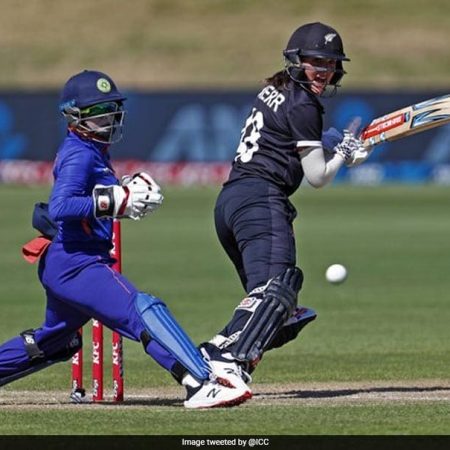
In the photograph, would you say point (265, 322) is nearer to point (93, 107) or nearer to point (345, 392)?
point (345, 392)

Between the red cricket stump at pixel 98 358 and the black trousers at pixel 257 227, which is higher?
the black trousers at pixel 257 227

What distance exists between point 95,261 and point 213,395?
101 centimetres

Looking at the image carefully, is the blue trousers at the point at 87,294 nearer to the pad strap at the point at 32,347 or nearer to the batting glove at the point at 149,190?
the pad strap at the point at 32,347

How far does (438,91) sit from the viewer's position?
3675 cm

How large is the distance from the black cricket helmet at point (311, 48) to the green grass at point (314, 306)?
2.05 metres

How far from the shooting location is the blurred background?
35.5 m

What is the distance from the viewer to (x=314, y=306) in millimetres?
15070

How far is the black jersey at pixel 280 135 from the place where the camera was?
837 cm

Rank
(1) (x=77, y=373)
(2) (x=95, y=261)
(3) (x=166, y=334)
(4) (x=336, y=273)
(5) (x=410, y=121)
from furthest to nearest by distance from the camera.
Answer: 1. (4) (x=336, y=273)
2. (5) (x=410, y=121)
3. (1) (x=77, y=373)
4. (2) (x=95, y=261)
5. (3) (x=166, y=334)

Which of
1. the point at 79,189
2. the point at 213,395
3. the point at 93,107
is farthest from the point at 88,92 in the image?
the point at 213,395

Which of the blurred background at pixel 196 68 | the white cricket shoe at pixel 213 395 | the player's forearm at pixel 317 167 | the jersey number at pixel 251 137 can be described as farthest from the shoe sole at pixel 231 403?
the blurred background at pixel 196 68

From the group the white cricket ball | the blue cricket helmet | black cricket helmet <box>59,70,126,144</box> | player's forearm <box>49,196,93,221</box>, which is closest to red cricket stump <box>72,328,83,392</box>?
player's forearm <box>49,196,93,221</box>

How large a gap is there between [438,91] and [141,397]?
28678mm

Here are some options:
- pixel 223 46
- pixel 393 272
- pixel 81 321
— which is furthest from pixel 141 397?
pixel 223 46
